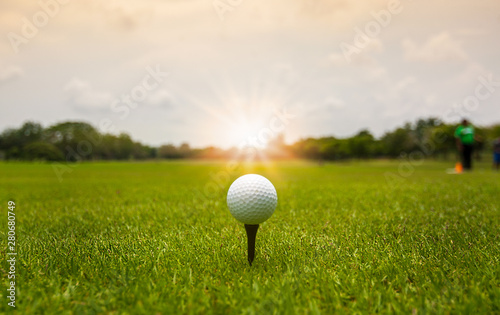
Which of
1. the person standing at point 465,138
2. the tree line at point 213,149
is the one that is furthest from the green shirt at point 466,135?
the tree line at point 213,149

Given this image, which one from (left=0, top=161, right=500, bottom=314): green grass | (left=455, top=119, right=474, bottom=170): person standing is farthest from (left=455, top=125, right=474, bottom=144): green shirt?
(left=0, top=161, right=500, bottom=314): green grass

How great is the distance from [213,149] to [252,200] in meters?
110

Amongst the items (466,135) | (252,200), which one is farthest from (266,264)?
(466,135)

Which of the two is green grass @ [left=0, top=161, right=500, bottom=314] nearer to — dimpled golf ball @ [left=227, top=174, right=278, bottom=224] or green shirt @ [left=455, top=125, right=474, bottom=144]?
dimpled golf ball @ [left=227, top=174, right=278, bottom=224]

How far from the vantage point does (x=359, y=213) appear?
4.85 m

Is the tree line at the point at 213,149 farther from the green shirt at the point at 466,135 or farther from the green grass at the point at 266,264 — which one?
the green grass at the point at 266,264

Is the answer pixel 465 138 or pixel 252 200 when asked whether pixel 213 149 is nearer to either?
pixel 465 138

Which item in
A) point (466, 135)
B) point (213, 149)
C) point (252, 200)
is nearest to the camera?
point (252, 200)

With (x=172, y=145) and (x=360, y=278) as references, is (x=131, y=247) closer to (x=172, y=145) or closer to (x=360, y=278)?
(x=360, y=278)

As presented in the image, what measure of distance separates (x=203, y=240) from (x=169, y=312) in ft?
4.61

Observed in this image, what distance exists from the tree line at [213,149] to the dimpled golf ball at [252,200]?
59084 millimetres

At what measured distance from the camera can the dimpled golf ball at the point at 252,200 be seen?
2.60 m

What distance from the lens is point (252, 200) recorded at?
8.63ft

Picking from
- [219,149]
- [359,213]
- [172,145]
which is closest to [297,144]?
[219,149]
